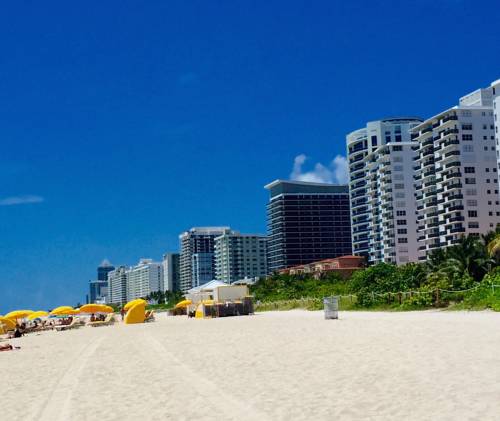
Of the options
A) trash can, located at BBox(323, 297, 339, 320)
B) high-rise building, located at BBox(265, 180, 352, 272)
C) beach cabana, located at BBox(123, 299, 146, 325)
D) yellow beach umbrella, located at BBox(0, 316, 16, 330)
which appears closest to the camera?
trash can, located at BBox(323, 297, 339, 320)

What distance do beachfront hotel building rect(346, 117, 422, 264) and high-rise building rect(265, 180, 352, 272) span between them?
40660 mm

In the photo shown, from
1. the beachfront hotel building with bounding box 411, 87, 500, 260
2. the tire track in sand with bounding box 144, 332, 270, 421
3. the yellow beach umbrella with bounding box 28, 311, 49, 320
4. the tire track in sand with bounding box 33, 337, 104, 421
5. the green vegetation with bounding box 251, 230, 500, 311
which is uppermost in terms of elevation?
the beachfront hotel building with bounding box 411, 87, 500, 260

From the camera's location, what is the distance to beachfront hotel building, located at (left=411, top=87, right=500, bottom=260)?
101m

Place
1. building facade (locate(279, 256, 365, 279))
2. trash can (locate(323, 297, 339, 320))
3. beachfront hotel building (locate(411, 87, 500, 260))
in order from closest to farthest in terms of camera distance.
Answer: trash can (locate(323, 297, 339, 320)) → beachfront hotel building (locate(411, 87, 500, 260)) → building facade (locate(279, 256, 365, 279))

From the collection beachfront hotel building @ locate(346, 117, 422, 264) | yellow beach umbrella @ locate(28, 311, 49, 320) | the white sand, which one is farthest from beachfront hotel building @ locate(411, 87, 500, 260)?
the white sand

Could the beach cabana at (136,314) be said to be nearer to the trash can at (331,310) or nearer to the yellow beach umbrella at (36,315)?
the yellow beach umbrella at (36,315)

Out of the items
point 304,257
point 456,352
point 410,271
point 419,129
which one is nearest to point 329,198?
point 304,257

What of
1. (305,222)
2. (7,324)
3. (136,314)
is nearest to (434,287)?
(136,314)

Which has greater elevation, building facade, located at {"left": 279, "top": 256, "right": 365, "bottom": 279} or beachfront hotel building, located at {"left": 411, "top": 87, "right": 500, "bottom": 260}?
beachfront hotel building, located at {"left": 411, "top": 87, "right": 500, "bottom": 260}

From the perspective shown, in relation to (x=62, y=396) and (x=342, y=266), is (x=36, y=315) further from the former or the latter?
(x=342, y=266)

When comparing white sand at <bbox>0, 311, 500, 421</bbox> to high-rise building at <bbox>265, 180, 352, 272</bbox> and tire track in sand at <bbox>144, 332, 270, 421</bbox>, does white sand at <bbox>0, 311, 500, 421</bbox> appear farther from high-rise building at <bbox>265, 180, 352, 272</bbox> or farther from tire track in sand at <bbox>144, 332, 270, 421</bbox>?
high-rise building at <bbox>265, 180, 352, 272</bbox>

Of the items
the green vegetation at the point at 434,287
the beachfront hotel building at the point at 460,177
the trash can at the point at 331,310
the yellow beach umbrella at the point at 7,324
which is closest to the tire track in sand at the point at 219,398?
the green vegetation at the point at 434,287

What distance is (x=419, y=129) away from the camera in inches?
4439

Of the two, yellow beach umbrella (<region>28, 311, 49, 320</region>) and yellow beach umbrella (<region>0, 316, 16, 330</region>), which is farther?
yellow beach umbrella (<region>28, 311, 49, 320</region>)
